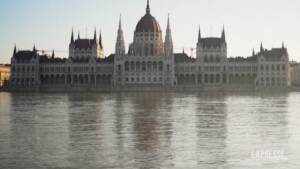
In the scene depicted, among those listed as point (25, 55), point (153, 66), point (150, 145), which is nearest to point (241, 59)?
point (153, 66)

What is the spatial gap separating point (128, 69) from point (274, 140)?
5362 inches

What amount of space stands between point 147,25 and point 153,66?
60.5 feet

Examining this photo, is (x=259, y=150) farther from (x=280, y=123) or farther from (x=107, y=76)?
(x=107, y=76)

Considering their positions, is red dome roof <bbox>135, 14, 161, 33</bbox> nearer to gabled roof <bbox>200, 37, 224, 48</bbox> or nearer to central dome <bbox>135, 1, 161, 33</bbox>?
central dome <bbox>135, 1, 161, 33</bbox>

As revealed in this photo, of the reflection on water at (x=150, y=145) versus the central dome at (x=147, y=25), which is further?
the central dome at (x=147, y=25)

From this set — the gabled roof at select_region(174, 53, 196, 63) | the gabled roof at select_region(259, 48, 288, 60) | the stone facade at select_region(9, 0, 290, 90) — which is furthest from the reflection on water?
the gabled roof at select_region(174, 53, 196, 63)

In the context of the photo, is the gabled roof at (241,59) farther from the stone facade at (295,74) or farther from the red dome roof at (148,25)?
the stone facade at (295,74)

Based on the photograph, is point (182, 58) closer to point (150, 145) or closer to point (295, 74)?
point (295, 74)

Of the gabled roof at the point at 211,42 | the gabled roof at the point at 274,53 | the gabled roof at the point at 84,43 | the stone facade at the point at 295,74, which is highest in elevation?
the gabled roof at the point at 84,43

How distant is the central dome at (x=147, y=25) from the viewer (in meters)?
168

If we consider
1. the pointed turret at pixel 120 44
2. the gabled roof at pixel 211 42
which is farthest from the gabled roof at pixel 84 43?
the gabled roof at pixel 211 42

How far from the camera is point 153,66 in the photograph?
159 meters

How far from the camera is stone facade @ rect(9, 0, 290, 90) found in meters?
154

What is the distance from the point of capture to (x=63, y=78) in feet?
552
